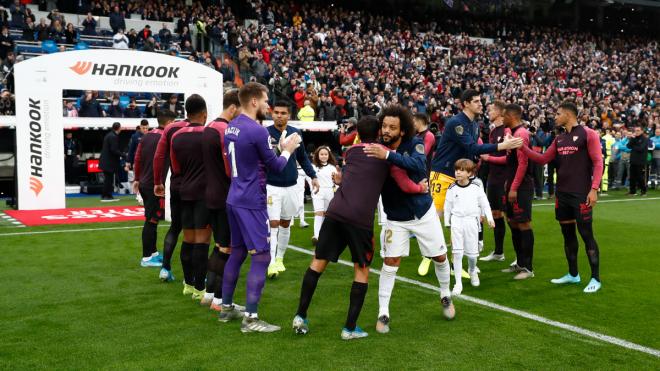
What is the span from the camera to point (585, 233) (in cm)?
734

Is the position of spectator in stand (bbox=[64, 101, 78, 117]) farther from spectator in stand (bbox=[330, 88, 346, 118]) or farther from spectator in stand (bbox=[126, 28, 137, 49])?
spectator in stand (bbox=[330, 88, 346, 118])

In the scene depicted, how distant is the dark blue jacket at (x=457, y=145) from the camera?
7.58 meters

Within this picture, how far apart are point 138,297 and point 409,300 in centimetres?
293

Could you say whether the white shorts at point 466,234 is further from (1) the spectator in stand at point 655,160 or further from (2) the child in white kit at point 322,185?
(1) the spectator in stand at point 655,160

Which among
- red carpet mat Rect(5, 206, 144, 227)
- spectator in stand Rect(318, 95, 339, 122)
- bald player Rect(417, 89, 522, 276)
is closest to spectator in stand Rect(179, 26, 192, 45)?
spectator in stand Rect(318, 95, 339, 122)

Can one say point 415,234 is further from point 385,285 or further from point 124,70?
point 124,70

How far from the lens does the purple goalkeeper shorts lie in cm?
565

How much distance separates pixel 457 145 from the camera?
25.9ft

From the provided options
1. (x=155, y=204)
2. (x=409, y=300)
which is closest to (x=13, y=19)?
(x=155, y=204)

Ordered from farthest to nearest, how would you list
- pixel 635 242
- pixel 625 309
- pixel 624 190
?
pixel 624 190 → pixel 635 242 → pixel 625 309

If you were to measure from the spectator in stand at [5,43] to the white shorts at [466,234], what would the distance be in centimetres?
1858

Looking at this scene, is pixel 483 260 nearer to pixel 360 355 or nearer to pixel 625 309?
pixel 625 309

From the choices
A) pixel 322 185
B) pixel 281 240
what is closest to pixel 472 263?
pixel 281 240

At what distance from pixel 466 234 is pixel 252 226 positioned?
2.96 m
